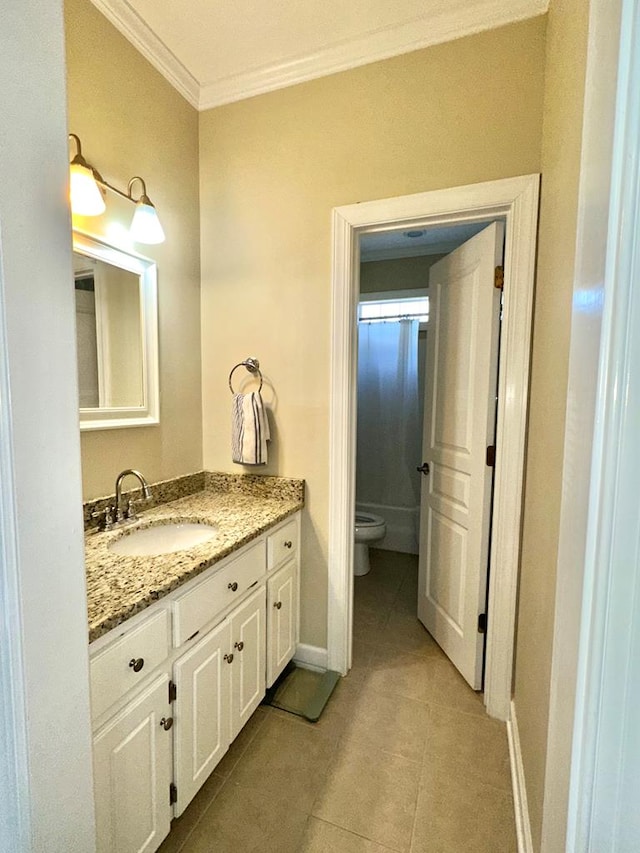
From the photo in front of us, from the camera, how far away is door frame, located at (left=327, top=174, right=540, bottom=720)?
144 cm

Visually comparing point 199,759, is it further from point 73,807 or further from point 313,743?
point 73,807

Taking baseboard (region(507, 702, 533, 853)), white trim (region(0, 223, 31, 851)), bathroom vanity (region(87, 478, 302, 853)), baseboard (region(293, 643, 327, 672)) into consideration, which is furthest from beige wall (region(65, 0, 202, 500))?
baseboard (region(507, 702, 533, 853))

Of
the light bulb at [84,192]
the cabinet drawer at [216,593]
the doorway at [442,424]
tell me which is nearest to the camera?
the cabinet drawer at [216,593]

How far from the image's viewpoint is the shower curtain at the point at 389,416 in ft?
10.9

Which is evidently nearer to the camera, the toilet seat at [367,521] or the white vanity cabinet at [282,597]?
the white vanity cabinet at [282,597]

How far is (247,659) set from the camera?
139 centimetres

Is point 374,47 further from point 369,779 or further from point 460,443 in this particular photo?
point 369,779

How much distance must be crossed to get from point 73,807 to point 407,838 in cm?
105

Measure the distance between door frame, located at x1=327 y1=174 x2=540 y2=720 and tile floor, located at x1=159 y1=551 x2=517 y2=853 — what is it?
192mm

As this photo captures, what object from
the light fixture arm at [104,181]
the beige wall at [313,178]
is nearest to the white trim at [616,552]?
the beige wall at [313,178]

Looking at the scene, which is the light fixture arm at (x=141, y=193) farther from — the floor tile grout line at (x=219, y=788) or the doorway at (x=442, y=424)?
the floor tile grout line at (x=219, y=788)

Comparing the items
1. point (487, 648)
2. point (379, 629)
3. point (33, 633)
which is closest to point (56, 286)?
point (33, 633)

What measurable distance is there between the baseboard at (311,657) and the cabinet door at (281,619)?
94 millimetres

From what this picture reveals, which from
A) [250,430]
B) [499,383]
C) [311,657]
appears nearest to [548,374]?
[499,383]
